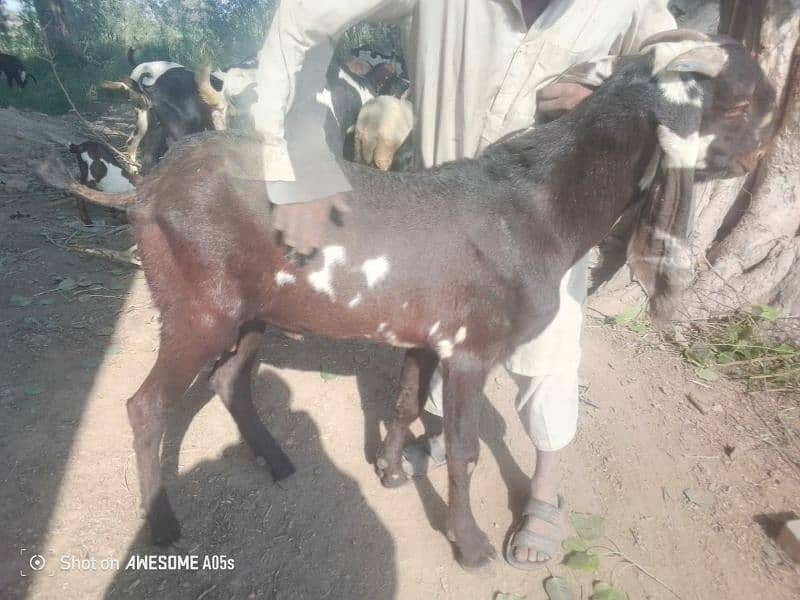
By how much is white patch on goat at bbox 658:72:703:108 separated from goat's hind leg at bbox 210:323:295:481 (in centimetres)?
200

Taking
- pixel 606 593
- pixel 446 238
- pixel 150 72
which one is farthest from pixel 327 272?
pixel 150 72

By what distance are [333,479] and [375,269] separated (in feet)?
4.14

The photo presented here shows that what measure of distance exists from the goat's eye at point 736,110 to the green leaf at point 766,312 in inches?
88.7

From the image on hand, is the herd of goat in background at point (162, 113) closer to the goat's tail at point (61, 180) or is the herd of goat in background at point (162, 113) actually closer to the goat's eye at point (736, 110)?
the goat's tail at point (61, 180)

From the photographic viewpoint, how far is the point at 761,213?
11.6 feet

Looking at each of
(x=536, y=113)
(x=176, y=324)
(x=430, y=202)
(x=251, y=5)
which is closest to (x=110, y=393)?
(x=176, y=324)

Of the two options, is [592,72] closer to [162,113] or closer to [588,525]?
[588,525]

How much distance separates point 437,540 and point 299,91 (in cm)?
200

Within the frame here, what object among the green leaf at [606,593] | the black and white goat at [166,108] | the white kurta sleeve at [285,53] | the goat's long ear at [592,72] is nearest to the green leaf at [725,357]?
the green leaf at [606,593]

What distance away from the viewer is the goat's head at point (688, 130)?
1.74 meters

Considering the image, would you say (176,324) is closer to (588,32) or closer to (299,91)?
Result: (299,91)

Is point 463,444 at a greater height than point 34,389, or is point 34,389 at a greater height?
point 463,444

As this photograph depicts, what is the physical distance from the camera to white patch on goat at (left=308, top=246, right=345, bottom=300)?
2002 mm

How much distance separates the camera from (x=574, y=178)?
2.00m
